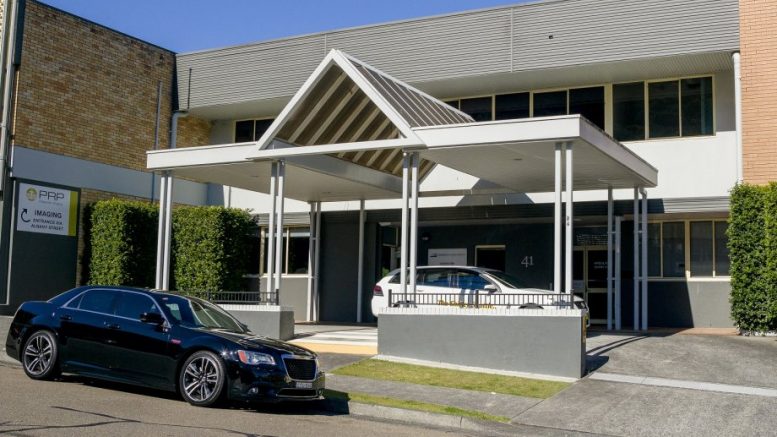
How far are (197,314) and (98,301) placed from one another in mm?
1428

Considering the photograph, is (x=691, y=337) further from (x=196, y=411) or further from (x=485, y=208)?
(x=196, y=411)

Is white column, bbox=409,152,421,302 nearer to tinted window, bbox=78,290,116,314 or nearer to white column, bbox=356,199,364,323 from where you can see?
tinted window, bbox=78,290,116,314

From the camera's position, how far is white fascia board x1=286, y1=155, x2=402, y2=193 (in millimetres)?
17938

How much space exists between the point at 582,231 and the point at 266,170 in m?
8.46

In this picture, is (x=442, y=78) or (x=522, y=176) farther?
(x=442, y=78)

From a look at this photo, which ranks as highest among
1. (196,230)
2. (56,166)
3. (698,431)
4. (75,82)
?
(75,82)

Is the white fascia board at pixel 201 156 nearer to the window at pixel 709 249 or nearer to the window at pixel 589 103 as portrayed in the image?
the window at pixel 589 103

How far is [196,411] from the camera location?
10.5 meters

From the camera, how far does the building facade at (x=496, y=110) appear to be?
2050 centimetres

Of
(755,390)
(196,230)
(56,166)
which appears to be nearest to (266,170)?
(196,230)

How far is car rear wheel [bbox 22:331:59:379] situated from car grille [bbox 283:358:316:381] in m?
3.39

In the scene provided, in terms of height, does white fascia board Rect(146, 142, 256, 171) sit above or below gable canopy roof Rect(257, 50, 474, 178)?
below

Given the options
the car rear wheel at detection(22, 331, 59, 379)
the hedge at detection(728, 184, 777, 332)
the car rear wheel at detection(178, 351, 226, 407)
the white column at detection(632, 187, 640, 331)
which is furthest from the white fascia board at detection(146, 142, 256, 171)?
the hedge at detection(728, 184, 777, 332)

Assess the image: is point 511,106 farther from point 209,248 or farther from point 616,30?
point 209,248
